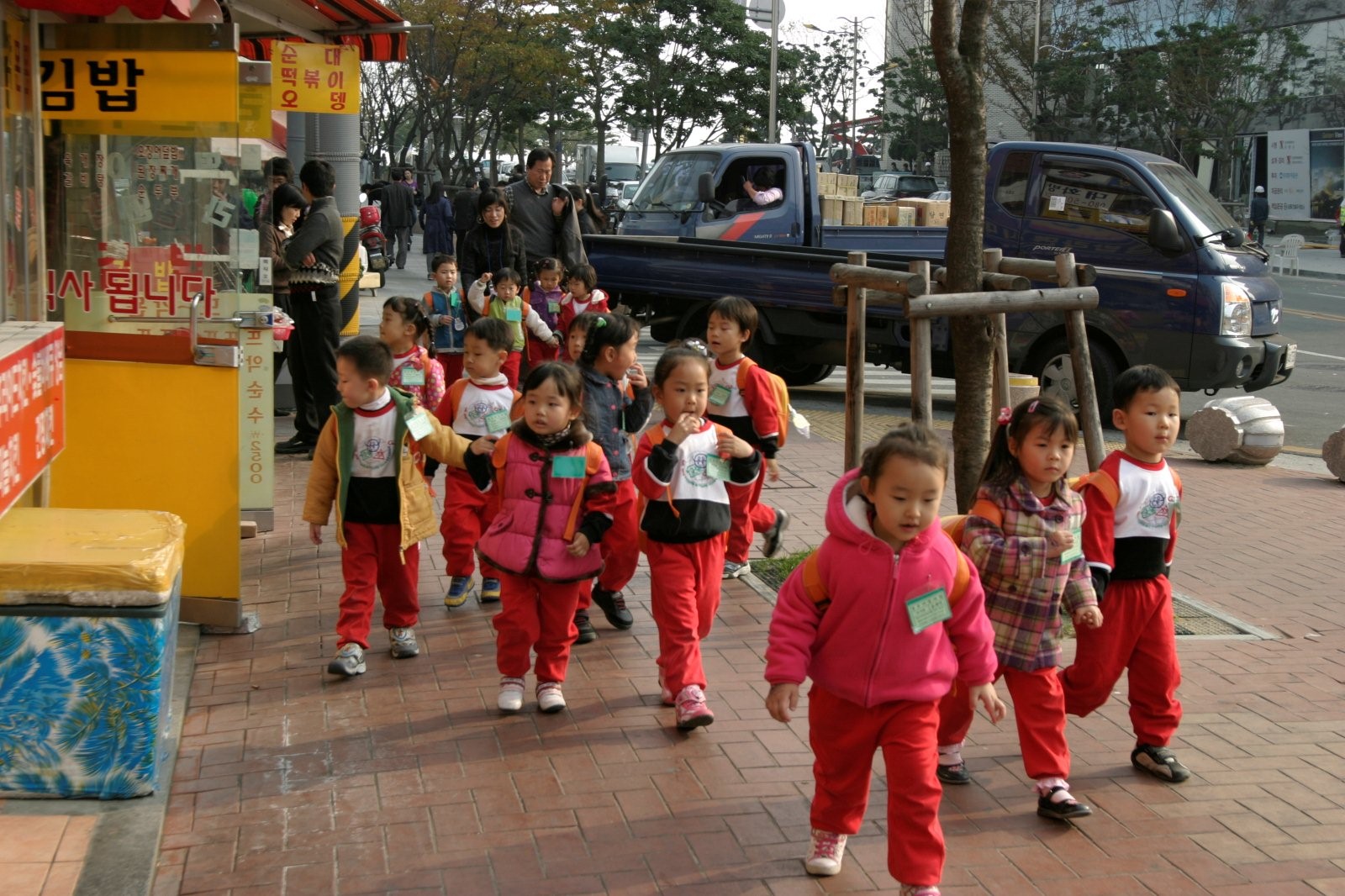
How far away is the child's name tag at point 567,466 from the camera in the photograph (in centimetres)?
524

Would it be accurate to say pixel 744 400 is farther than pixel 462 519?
Yes

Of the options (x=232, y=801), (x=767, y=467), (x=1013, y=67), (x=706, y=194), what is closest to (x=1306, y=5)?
(x=1013, y=67)

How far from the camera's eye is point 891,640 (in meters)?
3.91

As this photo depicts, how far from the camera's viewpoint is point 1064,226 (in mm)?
12156

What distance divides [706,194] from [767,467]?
344 inches

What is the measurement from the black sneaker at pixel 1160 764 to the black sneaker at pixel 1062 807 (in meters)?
0.49

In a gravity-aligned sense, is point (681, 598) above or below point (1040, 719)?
above

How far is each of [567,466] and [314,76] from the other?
4.58 metres

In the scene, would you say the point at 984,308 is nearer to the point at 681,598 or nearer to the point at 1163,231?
the point at 681,598

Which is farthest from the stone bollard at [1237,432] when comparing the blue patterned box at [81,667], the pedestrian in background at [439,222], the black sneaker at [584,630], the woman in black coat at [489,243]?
the pedestrian in background at [439,222]

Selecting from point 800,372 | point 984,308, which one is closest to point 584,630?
point 984,308

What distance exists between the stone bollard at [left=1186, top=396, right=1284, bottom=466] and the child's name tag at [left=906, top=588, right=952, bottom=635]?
7979mm

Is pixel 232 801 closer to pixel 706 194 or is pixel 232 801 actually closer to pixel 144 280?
pixel 144 280

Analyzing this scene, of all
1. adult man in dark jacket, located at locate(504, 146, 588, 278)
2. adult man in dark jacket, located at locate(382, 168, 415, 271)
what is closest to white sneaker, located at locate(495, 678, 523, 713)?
adult man in dark jacket, located at locate(504, 146, 588, 278)
